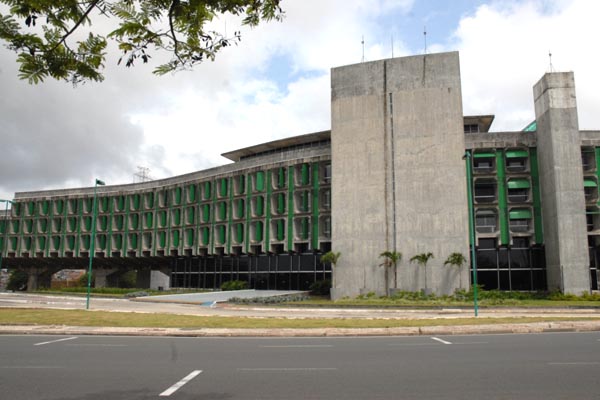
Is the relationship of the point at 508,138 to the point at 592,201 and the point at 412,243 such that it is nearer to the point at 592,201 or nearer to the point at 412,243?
Answer: the point at 592,201

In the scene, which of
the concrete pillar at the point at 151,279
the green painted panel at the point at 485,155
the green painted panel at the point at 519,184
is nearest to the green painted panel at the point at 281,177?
the green painted panel at the point at 485,155

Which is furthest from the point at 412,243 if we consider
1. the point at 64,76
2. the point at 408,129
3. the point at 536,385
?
the point at 64,76

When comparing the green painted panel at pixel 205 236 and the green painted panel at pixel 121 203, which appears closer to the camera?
the green painted panel at pixel 205 236

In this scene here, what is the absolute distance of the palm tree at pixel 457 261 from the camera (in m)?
42.2

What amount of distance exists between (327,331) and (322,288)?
31473 mm

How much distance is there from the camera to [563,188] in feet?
140

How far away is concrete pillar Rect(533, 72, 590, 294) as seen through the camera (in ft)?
137

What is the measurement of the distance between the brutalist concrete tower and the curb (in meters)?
22.8

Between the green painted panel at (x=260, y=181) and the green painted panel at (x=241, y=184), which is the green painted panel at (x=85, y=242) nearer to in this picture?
the green painted panel at (x=241, y=184)

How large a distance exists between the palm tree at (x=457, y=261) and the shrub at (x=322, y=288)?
12832 millimetres

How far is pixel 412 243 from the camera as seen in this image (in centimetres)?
4422

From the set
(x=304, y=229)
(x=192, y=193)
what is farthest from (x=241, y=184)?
(x=304, y=229)

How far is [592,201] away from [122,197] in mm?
56962

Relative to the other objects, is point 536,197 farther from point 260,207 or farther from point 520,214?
point 260,207
